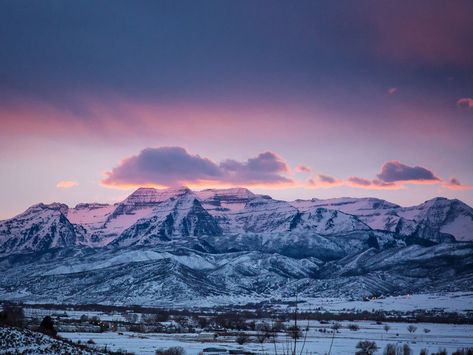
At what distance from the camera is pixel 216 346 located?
10688 centimetres

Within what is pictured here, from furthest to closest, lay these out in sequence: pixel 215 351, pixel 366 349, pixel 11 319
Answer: pixel 11 319 < pixel 366 349 < pixel 215 351

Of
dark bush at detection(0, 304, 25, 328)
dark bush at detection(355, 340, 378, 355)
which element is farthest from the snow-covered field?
dark bush at detection(0, 304, 25, 328)

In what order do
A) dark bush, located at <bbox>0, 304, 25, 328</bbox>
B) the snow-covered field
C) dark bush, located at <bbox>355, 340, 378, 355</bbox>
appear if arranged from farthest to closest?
the snow-covered field < dark bush, located at <bbox>0, 304, 25, 328</bbox> < dark bush, located at <bbox>355, 340, 378, 355</bbox>

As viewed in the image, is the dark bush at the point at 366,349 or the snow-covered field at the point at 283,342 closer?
the dark bush at the point at 366,349

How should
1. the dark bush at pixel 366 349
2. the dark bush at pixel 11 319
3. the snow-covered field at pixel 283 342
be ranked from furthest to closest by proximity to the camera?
the snow-covered field at pixel 283 342
the dark bush at pixel 11 319
the dark bush at pixel 366 349

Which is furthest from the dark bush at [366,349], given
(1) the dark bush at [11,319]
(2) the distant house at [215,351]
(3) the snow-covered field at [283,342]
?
(1) the dark bush at [11,319]

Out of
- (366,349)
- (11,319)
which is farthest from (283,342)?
(11,319)

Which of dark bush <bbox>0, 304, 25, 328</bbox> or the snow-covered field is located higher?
dark bush <bbox>0, 304, 25, 328</bbox>

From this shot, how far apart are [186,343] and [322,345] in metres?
23.1

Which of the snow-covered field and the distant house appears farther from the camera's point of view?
the snow-covered field

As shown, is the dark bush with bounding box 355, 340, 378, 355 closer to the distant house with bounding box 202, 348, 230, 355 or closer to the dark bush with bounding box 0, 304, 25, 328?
the distant house with bounding box 202, 348, 230, 355

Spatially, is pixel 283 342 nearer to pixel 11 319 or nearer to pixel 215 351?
pixel 215 351

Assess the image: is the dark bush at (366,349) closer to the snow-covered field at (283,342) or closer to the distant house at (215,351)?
the snow-covered field at (283,342)

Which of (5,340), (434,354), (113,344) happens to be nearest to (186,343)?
(113,344)
